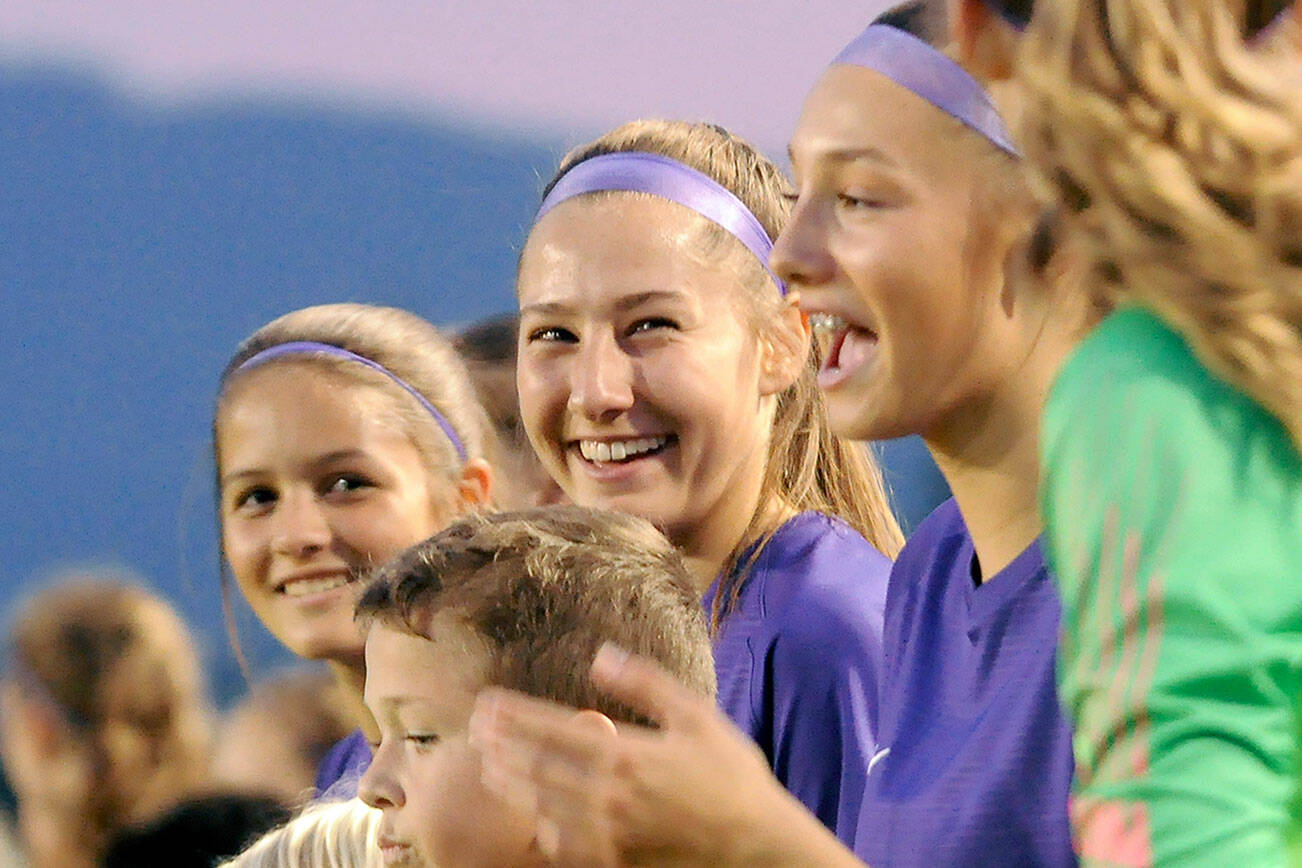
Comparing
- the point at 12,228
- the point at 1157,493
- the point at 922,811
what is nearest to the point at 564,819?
the point at 1157,493

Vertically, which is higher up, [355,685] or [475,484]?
[475,484]

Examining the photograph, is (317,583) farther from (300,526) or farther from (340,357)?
(340,357)

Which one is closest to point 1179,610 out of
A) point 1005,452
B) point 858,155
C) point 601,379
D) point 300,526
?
point 1005,452

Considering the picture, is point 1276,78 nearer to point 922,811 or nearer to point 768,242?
point 922,811

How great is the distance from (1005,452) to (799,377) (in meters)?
0.97

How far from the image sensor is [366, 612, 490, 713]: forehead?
170 centimetres

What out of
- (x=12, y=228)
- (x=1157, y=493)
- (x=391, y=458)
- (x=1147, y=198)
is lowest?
(x=1157, y=493)

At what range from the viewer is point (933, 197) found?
1715 millimetres

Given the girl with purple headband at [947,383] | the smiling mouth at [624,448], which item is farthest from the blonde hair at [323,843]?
the smiling mouth at [624,448]

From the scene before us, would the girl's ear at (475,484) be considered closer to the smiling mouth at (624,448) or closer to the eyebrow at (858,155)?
the smiling mouth at (624,448)

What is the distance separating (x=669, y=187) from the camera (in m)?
2.62

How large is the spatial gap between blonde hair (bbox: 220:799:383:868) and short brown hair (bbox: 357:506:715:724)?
0.24 meters

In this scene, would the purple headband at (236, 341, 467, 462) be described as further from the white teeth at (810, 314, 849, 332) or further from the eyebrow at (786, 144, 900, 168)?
the eyebrow at (786, 144, 900, 168)

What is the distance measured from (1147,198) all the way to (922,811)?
0.79m
